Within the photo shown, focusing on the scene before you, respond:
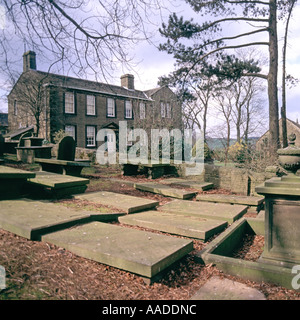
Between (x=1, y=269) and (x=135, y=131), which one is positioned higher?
(x=135, y=131)

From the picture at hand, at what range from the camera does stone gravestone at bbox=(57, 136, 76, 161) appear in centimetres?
765

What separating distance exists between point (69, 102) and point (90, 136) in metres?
3.96

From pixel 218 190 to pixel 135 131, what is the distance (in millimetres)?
5837

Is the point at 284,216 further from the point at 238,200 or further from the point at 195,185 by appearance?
the point at 195,185

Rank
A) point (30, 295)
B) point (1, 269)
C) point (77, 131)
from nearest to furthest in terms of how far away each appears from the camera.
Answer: point (30, 295)
point (1, 269)
point (77, 131)

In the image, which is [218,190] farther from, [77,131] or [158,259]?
[77,131]

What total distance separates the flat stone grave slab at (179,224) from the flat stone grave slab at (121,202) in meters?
0.27

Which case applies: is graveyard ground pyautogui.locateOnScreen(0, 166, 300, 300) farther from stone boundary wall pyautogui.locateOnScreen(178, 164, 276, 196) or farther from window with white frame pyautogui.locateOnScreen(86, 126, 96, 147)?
window with white frame pyautogui.locateOnScreen(86, 126, 96, 147)

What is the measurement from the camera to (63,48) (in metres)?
4.59

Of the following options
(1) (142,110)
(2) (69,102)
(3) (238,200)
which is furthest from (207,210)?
(2) (69,102)

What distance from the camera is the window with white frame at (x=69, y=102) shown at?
2392 centimetres

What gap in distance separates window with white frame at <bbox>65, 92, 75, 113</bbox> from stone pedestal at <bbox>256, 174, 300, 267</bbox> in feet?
76.0

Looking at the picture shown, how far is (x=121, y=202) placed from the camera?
4812 mm

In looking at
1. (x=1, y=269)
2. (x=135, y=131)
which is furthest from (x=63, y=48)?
(x=135, y=131)
